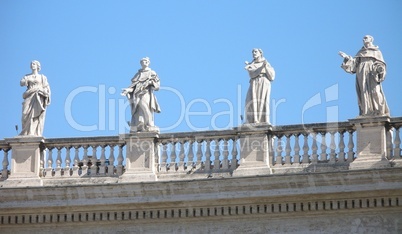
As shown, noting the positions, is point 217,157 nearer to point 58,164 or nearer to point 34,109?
point 58,164

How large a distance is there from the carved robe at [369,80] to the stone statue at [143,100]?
437 cm

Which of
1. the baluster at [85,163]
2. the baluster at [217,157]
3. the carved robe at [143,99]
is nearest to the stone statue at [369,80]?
the baluster at [217,157]

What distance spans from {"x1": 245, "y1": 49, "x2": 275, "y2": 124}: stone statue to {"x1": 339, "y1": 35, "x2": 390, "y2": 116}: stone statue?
1.78m

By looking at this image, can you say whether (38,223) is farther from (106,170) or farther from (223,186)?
(223,186)

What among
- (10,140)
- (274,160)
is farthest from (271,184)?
(10,140)

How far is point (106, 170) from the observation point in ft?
124

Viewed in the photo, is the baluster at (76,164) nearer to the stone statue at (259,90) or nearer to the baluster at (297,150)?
the stone statue at (259,90)

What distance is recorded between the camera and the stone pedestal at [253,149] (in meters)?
36.4

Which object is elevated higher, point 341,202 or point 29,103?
point 29,103

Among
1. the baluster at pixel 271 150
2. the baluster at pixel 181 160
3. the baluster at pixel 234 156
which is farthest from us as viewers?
the baluster at pixel 181 160

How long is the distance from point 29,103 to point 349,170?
7.67 metres

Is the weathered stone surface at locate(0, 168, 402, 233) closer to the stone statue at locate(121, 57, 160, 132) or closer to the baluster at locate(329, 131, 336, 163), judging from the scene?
the baluster at locate(329, 131, 336, 163)

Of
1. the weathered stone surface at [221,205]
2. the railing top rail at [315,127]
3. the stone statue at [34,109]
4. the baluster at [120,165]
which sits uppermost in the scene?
the stone statue at [34,109]

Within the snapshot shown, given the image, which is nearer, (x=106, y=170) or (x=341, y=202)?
(x=341, y=202)
